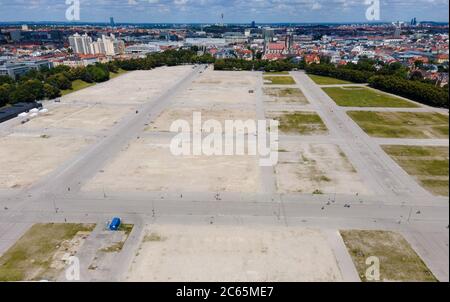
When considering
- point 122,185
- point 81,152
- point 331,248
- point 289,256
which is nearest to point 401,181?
point 331,248

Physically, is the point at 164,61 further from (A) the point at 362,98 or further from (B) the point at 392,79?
(B) the point at 392,79

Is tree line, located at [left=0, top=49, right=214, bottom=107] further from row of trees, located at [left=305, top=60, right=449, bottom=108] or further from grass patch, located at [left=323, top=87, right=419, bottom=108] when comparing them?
grass patch, located at [left=323, top=87, right=419, bottom=108]

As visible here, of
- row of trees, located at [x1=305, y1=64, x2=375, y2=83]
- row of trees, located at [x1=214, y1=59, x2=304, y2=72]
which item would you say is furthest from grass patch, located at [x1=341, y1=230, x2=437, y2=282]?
row of trees, located at [x1=214, y1=59, x2=304, y2=72]

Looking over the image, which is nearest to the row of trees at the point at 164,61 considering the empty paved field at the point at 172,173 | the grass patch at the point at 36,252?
the empty paved field at the point at 172,173

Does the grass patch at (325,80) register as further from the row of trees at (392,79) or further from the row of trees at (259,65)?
the row of trees at (259,65)

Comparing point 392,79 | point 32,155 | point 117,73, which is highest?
point 117,73

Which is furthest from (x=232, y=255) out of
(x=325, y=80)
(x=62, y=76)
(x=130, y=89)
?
(x=325, y=80)
